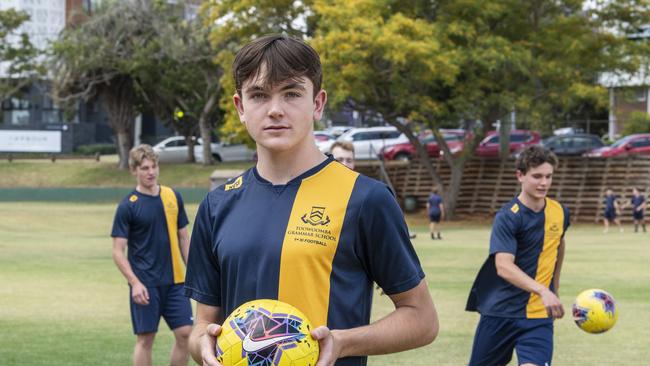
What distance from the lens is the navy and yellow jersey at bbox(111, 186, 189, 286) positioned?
10.1 metres

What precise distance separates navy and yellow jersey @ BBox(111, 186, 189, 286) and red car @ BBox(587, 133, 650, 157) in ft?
137

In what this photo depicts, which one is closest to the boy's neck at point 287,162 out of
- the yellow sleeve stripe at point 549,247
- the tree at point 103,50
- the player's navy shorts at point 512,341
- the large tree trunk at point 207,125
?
the player's navy shorts at point 512,341

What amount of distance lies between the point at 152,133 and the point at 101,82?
2130cm

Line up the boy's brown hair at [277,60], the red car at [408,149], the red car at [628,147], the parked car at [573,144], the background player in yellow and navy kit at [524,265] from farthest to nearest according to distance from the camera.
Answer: the red car at [408,149]
the red car at [628,147]
the parked car at [573,144]
the background player in yellow and navy kit at [524,265]
the boy's brown hair at [277,60]

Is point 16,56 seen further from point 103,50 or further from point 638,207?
point 638,207

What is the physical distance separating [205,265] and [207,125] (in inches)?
2225

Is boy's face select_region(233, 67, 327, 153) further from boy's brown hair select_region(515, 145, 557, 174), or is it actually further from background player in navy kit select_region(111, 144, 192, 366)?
background player in navy kit select_region(111, 144, 192, 366)

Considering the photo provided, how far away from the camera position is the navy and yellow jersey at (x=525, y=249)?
8.22m

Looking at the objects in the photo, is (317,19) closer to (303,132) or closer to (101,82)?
(101,82)

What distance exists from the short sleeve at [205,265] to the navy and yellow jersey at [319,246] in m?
0.07

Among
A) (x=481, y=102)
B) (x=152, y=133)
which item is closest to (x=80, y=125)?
(x=152, y=133)

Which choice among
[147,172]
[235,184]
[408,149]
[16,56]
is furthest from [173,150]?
[235,184]

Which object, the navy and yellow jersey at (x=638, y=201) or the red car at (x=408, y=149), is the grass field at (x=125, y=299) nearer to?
the navy and yellow jersey at (x=638, y=201)

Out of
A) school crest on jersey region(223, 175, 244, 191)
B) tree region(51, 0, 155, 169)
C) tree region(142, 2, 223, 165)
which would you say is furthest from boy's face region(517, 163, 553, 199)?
tree region(51, 0, 155, 169)
